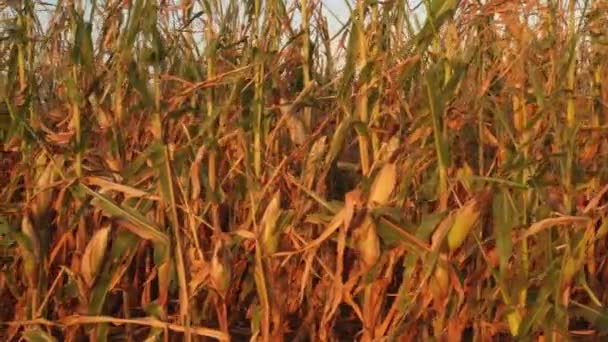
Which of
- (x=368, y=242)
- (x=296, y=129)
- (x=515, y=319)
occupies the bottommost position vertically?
(x=515, y=319)

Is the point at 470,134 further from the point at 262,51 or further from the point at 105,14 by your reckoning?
the point at 105,14

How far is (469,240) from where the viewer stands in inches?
43.8

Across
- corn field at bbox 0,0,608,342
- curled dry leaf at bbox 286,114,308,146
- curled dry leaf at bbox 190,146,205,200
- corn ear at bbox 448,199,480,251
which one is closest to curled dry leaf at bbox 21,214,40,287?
corn field at bbox 0,0,608,342

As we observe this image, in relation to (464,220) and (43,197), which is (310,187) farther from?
(43,197)

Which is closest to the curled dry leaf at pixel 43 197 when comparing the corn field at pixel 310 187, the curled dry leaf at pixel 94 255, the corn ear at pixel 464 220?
the corn field at pixel 310 187

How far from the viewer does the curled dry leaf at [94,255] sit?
1.08 meters

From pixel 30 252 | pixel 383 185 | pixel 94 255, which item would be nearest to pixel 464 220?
pixel 383 185

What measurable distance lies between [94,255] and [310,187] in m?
0.30

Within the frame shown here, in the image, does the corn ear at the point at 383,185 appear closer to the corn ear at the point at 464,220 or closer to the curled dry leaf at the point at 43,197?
the corn ear at the point at 464,220

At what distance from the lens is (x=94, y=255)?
3.55ft

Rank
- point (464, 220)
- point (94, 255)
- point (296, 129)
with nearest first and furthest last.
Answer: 1. point (464, 220)
2. point (94, 255)
3. point (296, 129)

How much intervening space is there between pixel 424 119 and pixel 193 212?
12.6 inches

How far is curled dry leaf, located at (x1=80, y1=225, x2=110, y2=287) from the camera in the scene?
1.08m

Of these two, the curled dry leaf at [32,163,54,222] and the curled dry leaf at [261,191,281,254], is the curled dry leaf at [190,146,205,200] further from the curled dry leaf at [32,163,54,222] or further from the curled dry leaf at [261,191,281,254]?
the curled dry leaf at [32,163,54,222]
